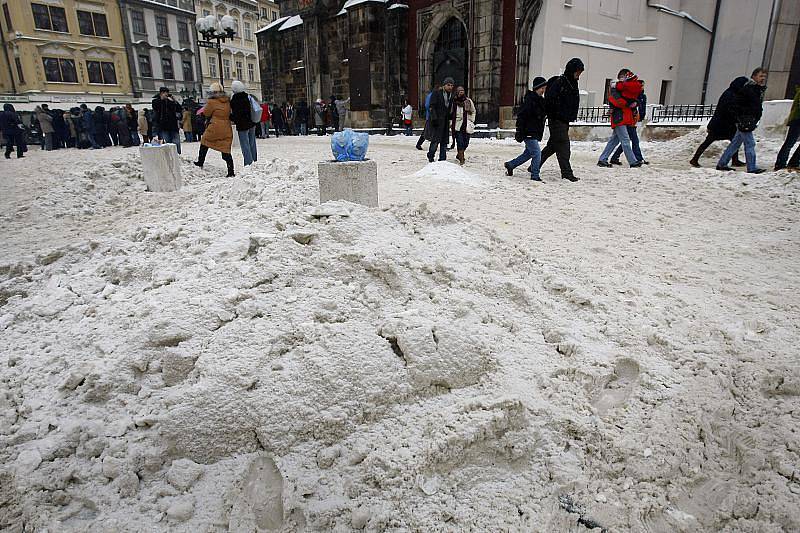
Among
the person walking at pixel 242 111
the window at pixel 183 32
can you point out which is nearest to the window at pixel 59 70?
the window at pixel 183 32

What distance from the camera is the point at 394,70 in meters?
20.8

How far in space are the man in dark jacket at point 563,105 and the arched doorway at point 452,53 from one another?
1196 centimetres

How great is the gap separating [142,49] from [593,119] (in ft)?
138

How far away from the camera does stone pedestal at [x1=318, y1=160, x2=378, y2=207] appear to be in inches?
162

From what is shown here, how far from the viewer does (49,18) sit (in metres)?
35.2

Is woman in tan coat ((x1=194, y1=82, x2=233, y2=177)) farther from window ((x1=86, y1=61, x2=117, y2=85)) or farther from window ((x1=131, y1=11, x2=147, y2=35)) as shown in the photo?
window ((x1=131, y1=11, x2=147, y2=35))

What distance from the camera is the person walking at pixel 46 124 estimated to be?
14.8 m

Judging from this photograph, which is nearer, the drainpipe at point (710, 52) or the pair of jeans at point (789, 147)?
the pair of jeans at point (789, 147)

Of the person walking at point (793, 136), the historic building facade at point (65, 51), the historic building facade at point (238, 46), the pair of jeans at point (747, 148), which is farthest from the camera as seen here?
the historic building facade at point (238, 46)

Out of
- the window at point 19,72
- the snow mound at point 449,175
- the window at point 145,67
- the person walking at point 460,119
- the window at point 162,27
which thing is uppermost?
the window at point 162,27

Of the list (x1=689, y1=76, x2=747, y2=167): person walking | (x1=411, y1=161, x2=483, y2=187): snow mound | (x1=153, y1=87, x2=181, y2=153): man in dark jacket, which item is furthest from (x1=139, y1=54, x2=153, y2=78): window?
(x1=689, y1=76, x2=747, y2=167): person walking

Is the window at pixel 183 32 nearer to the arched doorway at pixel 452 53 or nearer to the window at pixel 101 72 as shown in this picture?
the window at pixel 101 72

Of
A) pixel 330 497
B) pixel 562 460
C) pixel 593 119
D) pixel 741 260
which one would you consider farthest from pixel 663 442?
pixel 593 119

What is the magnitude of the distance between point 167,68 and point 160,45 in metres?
2.00
